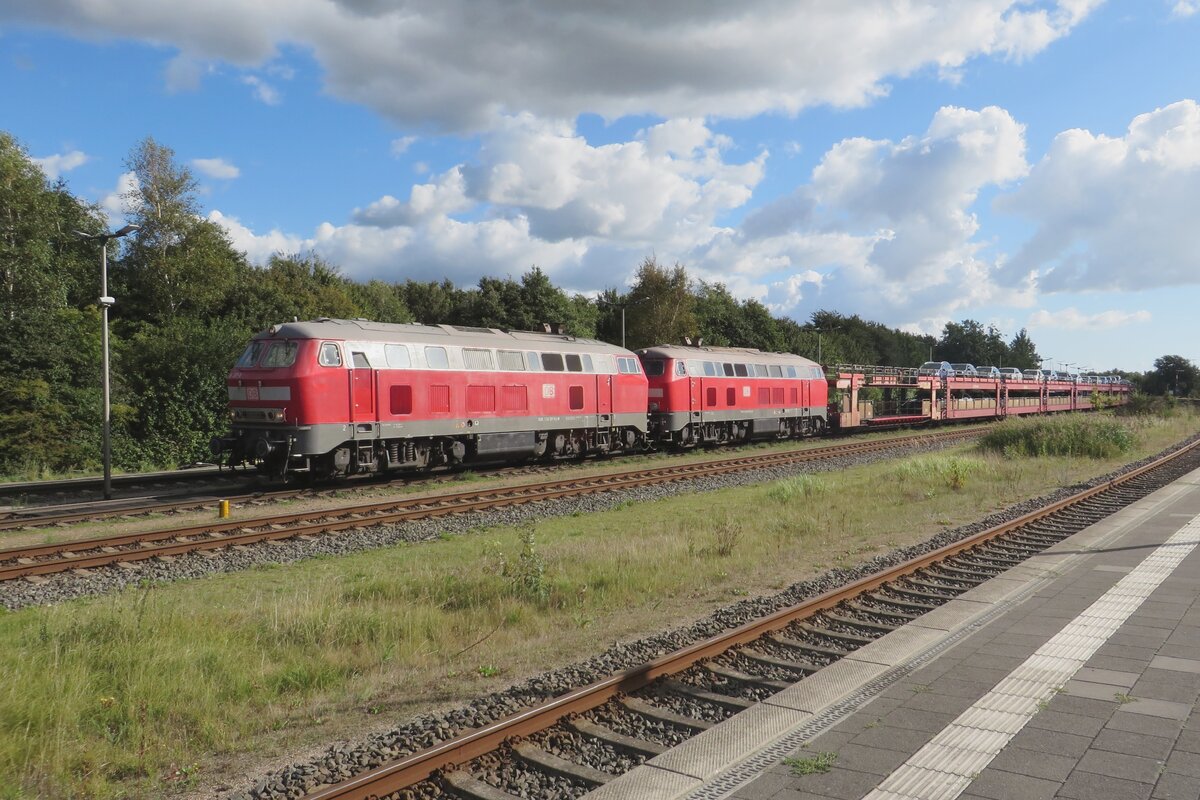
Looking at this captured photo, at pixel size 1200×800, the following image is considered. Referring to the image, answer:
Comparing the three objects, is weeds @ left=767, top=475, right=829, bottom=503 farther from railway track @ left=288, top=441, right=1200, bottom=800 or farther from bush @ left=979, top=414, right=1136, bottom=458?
bush @ left=979, top=414, right=1136, bottom=458

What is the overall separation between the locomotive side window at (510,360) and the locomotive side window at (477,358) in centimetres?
42

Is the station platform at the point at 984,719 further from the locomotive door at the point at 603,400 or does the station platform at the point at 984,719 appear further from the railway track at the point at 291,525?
the locomotive door at the point at 603,400

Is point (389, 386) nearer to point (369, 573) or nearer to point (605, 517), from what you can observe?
point (605, 517)

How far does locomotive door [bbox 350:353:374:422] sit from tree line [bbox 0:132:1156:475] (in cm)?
1273

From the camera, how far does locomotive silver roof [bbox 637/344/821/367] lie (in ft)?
103

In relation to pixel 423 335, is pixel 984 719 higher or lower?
lower

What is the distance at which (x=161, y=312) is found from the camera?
1700 inches

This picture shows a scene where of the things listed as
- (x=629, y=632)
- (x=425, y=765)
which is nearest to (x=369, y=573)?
(x=629, y=632)

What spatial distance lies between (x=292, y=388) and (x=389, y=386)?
2.51 metres

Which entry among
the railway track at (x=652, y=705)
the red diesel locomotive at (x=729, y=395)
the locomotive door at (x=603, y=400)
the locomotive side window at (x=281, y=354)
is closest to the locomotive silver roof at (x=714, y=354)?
the red diesel locomotive at (x=729, y=395)

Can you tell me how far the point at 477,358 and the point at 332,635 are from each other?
15.2m

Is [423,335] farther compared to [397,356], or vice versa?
[423,335]

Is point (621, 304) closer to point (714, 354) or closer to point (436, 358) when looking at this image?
point (714, 354)

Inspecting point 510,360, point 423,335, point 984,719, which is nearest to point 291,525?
point 423,335
